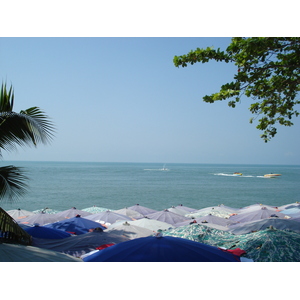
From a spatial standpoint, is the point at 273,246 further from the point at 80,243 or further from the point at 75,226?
the point at 75,226

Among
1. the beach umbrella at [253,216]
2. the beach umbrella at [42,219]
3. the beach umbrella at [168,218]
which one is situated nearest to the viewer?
the beach umbrella at [42,219]

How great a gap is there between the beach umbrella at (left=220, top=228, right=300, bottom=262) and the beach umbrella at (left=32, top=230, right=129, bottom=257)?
3249mm

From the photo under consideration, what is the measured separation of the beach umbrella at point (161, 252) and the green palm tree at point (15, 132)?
201cm

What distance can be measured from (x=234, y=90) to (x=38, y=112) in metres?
4.98

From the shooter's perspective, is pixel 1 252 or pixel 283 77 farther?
pixel 283 77

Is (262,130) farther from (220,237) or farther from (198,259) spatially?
(198,259)

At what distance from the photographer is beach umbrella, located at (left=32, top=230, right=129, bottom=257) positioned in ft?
21.8

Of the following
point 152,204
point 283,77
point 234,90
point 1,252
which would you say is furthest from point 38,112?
point 152,204

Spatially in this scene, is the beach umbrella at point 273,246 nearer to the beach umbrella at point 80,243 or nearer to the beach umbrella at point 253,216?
the beach umbrella at point 80,243

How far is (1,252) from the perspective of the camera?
155 inches

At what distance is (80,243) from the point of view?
681cm

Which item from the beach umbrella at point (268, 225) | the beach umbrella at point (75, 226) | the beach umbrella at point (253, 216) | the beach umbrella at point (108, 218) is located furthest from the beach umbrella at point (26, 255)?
the beach umbrella at point (253, 216)

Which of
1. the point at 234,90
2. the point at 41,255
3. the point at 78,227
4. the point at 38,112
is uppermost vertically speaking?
the point at 234,90

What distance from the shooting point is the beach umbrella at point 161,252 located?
4.60m
